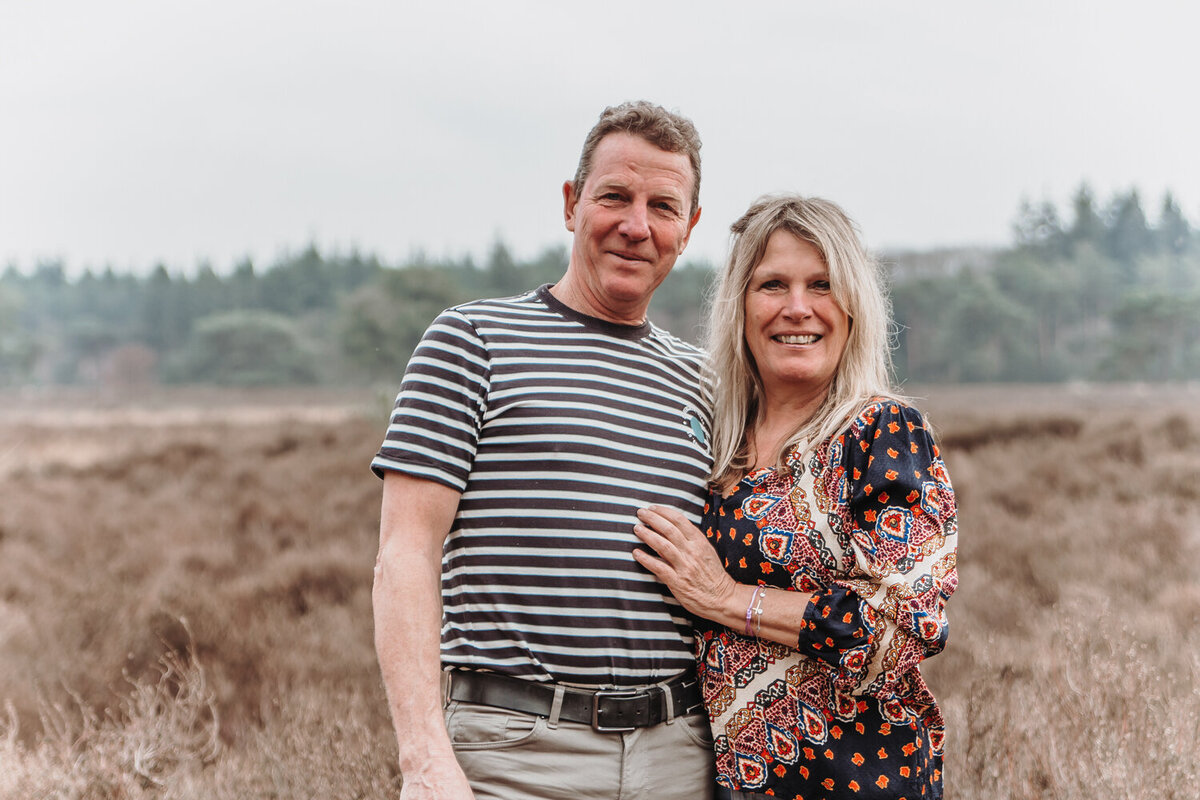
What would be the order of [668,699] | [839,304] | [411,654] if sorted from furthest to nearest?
[839,304], [668,699], [411,654]

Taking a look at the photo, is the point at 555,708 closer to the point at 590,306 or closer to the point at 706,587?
the point at 706,587

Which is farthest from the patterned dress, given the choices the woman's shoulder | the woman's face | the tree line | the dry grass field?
the tree line

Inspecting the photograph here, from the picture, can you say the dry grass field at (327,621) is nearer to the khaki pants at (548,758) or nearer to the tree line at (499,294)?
the khaki pants at (548,758)

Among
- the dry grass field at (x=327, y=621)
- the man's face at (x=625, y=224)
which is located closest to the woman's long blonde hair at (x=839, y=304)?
the man's face at (x=625, y=224)

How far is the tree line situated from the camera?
42125 millimetres

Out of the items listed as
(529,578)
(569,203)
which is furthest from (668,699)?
(569,203)

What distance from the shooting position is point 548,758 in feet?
6.91

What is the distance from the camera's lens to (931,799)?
2.13 m

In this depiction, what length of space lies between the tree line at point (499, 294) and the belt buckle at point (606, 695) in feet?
90.2

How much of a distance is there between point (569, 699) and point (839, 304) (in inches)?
47.4

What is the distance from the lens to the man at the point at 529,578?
2.02 meters

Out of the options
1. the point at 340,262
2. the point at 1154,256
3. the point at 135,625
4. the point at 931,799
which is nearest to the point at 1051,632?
the point at 931,799

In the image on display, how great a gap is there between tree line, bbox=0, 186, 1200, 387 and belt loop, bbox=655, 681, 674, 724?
2742cm

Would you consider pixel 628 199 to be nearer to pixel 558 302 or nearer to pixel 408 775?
pixel 558 302
